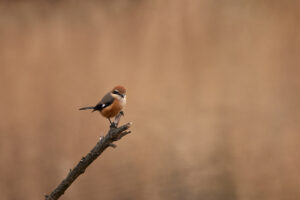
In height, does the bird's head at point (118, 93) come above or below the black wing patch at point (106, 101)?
above

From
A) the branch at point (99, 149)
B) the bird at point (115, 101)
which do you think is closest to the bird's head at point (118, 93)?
the bird at point (115, 101)

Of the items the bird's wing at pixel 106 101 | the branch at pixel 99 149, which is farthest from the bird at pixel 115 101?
the branch at pixel 99 149

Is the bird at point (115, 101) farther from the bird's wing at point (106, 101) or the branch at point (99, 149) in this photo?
the branch at point (99, 149)

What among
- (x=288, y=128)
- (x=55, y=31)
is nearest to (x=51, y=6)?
(x=55, y=31)

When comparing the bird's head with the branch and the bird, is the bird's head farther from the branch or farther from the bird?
the branch

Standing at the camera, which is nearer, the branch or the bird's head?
the branch

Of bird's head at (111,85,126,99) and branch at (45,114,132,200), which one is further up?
bird's head at (111,85,126,99)

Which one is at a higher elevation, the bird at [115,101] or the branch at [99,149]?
the bird at [115,101]

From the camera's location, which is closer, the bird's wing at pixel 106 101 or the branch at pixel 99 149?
the branch at pixel 99 149

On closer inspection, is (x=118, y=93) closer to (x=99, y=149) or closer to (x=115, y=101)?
(x=115, y=101)

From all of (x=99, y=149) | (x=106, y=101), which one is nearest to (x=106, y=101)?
(x=106, y=101)

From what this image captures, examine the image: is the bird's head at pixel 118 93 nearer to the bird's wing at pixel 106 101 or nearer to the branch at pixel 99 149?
the bird's wing at pixel 106 101

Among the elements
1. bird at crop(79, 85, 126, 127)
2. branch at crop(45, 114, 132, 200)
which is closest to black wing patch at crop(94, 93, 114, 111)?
bird at crop(79, 85, 126, 127)

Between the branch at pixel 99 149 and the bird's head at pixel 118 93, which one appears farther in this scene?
the bird's head at pixel 118 93
